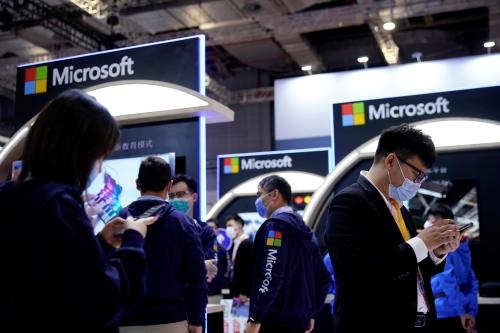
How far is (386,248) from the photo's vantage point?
219 centimetres

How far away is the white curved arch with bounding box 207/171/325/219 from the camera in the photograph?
9219 millimetres

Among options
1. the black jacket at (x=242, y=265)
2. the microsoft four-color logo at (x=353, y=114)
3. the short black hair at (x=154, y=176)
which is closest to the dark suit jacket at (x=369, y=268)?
the short black hair at (x=154, y=176)

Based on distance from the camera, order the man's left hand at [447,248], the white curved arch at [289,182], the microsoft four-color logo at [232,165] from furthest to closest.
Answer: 1. the microsoft four-color logo at [232,165]
2. the white curved arch at [289,182]
3. the man's left hand at [447,248]

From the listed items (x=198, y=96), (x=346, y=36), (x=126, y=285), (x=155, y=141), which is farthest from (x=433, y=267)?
(x=346, y=36)

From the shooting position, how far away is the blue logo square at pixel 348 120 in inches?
239

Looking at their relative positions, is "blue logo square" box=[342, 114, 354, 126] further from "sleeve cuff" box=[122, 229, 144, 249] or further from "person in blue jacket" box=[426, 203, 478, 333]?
"sleeve cuff" box=[122, 229, 144, 249]

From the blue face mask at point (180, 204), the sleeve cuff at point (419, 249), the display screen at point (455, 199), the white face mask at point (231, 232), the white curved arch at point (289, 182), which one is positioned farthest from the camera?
the white curved arch at point (289, 182)

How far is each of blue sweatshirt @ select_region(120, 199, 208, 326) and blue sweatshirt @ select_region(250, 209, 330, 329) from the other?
2.87 feet

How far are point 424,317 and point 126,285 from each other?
4.38ft

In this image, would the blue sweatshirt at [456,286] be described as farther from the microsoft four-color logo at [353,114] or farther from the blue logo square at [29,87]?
the blue logo square at [29,87]

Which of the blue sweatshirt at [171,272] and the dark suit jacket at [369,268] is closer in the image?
the dark suit jacket at [369,268]

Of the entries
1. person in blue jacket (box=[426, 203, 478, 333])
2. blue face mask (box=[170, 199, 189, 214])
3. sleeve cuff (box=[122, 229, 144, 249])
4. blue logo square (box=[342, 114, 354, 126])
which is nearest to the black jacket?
blue logo square (box=[342, 114, 354, 126])

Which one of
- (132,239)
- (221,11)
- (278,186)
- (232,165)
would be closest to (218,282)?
(278,186)

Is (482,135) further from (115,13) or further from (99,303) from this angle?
(115,13)
